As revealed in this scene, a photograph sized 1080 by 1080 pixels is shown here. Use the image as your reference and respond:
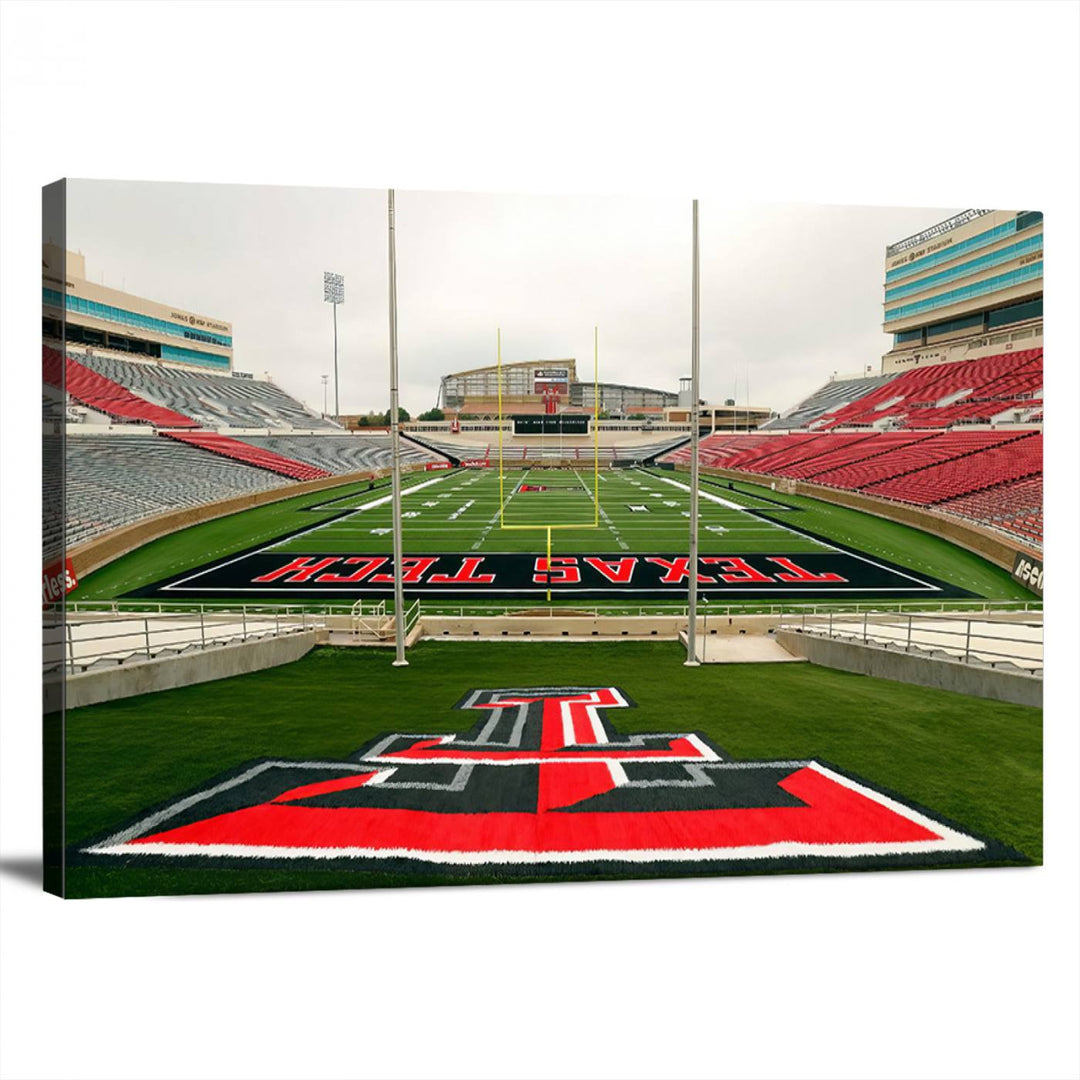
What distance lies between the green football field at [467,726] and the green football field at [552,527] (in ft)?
5.60

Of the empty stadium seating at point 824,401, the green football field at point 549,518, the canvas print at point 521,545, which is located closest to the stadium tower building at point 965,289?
the canvas print at point 521,545

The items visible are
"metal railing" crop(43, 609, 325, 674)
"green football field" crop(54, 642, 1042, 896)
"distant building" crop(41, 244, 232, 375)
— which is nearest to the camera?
"green football field" crop(54, 642, 1042, 896)

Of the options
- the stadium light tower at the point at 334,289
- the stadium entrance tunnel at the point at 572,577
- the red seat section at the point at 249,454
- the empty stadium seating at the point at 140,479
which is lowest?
the stadium entrance tunnel at the point at 572,577

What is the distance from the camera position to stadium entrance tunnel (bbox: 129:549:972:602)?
324 inches

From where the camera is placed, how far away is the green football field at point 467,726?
9.91 feet

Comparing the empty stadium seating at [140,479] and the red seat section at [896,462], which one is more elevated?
the red seat section at [896,462]

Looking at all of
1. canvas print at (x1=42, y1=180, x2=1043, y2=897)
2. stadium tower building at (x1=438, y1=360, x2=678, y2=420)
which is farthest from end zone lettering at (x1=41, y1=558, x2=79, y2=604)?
stadium tower building at (x1=438, y1=360, x2=678, y2=420)

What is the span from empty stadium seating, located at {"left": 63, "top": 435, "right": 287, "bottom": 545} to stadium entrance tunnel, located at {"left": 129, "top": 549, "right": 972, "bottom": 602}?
0.89 metres

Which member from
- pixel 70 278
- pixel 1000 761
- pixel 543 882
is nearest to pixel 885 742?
pixel 1000 761

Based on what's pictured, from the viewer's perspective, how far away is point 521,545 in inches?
381

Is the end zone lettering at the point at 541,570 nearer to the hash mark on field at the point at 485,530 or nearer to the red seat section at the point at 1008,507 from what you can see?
the hash mark on field at the point at 485,530

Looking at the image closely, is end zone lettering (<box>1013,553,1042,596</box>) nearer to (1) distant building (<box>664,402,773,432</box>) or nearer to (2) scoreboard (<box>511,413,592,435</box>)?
(1) distant building (<box>664,402,773,432</box>)

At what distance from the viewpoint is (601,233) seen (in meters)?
4.69

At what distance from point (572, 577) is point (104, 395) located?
529cm
